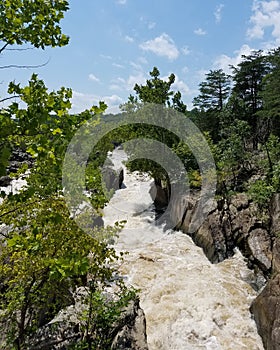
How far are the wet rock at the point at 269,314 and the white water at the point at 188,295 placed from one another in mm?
320

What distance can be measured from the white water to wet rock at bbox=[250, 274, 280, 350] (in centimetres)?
32

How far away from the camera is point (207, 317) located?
8555mm

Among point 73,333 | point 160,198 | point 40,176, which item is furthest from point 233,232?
point 40,176

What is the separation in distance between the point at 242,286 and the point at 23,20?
1021 cm

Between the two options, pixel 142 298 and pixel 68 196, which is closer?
pixel 68 196

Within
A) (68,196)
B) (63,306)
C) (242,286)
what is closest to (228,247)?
(242,286)

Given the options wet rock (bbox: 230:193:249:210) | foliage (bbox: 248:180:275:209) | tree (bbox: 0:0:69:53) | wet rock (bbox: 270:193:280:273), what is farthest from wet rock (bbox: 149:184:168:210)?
tree (bbox: 0:0:69:53)

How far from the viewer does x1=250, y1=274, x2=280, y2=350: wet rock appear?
274 inches

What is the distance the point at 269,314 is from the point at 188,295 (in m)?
2.76

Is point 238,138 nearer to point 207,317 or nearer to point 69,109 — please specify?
point 207,317

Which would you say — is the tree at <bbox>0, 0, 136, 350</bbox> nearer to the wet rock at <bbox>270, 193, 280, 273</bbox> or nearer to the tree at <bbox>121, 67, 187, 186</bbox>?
the wet rock at <bbox>270, 193, 280, 273</bbox>

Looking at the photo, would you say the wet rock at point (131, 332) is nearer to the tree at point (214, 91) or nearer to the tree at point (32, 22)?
the tree at point (32, 22)

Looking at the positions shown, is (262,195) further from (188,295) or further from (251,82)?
(251,82)

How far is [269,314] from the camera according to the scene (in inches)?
295
